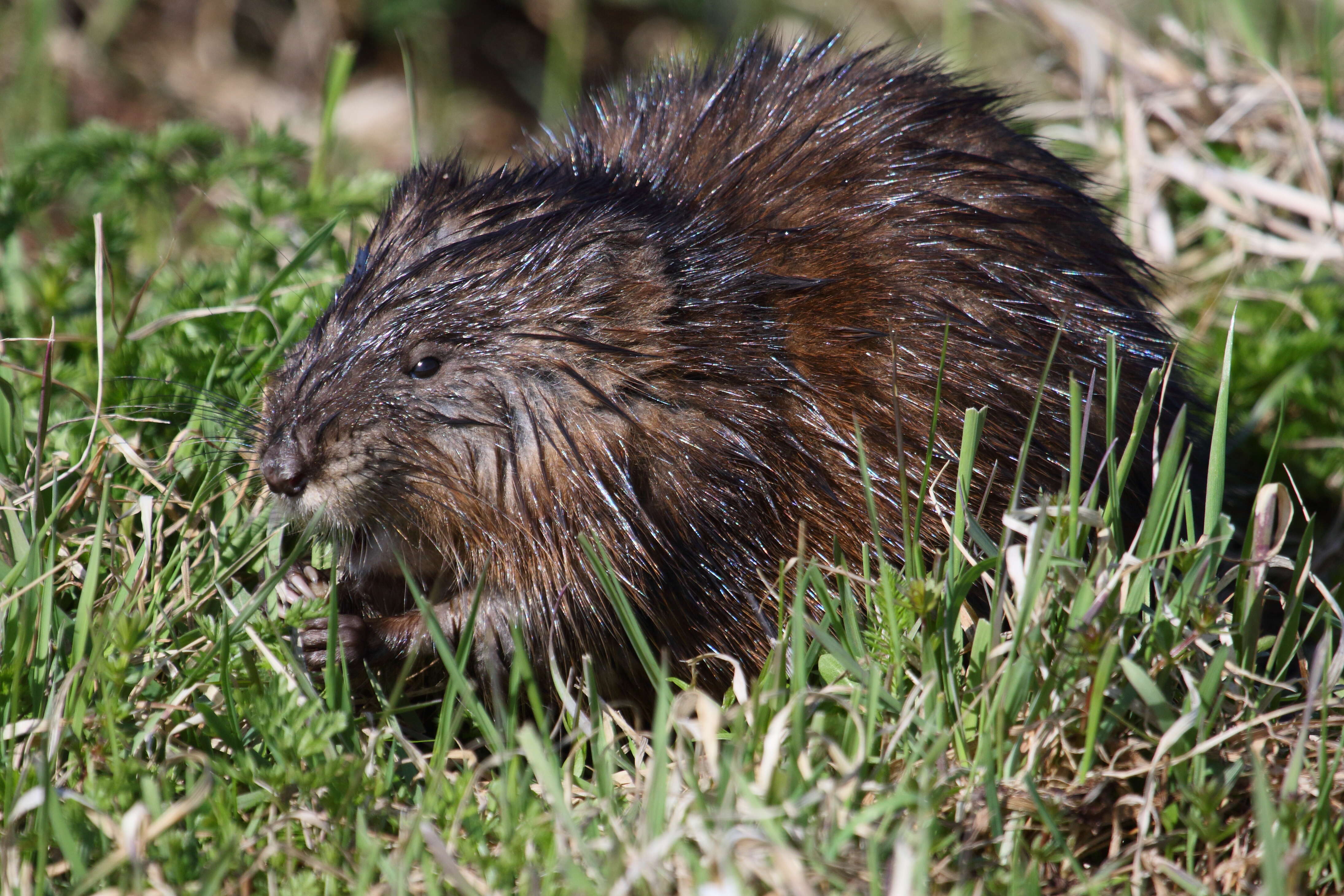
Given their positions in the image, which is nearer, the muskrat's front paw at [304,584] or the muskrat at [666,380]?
the muskrat at [666,380]

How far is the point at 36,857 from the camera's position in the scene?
200 cm

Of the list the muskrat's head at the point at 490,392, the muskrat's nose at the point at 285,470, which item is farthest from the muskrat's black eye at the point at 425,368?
the muskrat's nose at the point at 285,470

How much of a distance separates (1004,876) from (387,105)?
7389mm

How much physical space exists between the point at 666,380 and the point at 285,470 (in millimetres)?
807

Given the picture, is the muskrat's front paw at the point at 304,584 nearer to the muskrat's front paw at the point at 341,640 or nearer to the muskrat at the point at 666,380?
the muskrat at the point at 666,380

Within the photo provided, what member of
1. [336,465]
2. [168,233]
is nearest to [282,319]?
[336,465]

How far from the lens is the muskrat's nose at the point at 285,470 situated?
2.54 metres

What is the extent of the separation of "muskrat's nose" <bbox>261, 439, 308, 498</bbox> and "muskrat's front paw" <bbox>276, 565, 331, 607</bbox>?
0.46 meters

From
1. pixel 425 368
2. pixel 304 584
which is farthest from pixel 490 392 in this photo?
pixel 304 584

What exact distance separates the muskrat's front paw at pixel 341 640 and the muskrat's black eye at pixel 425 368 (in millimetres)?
527

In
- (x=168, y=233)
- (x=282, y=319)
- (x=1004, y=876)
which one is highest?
(x=168, y=233)

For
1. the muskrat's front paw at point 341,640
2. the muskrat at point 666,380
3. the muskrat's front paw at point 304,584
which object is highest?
the muskrat at point 666,380

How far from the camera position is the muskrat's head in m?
2.60

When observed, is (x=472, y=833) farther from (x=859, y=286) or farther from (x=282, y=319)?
(x=282, y=319)
